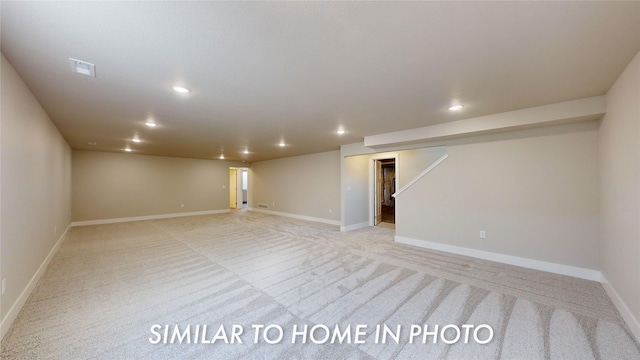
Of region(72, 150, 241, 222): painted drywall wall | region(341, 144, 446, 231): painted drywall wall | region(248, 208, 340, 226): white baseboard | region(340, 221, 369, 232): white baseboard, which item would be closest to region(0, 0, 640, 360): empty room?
region(340, 221, 369, 232): white baseboard

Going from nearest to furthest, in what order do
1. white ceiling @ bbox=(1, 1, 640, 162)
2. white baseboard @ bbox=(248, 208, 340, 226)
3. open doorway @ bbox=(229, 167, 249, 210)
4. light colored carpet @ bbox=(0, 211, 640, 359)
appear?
white ceiling @ bbox=(1, 1, 640, 162) → light colored carpet @ bbox=(0, 211, 640, 359) → white baseboard @ bbox=(248, 208, 340, 226) → open doorway @ bbox=(229, 167, 249, 210)

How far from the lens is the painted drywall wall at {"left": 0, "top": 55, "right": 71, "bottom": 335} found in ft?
6.53

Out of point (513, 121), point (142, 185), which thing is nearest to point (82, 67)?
point (513, 121)

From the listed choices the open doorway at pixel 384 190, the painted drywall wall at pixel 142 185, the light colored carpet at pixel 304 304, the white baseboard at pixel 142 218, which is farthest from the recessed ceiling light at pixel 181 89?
the white baseboard at pixel 142 218

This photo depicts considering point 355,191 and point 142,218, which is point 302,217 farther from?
point 142,218

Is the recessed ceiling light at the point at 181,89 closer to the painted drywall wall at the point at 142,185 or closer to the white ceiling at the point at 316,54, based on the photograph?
the white ceiling at the point at 316,54

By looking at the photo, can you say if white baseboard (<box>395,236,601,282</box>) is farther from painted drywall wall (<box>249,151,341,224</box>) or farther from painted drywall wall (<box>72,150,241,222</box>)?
painted drywall wall (<box>72,150,241,222</box>)

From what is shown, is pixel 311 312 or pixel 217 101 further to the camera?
pixel 217 101

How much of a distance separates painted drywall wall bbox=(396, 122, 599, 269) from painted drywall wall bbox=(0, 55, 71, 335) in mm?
5453

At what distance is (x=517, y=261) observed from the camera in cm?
352

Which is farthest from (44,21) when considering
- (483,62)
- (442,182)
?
(442,182)

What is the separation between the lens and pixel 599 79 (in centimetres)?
230

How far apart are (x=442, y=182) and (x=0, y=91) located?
18.2 ft

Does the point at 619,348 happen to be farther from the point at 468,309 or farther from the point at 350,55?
the point at 350,55
